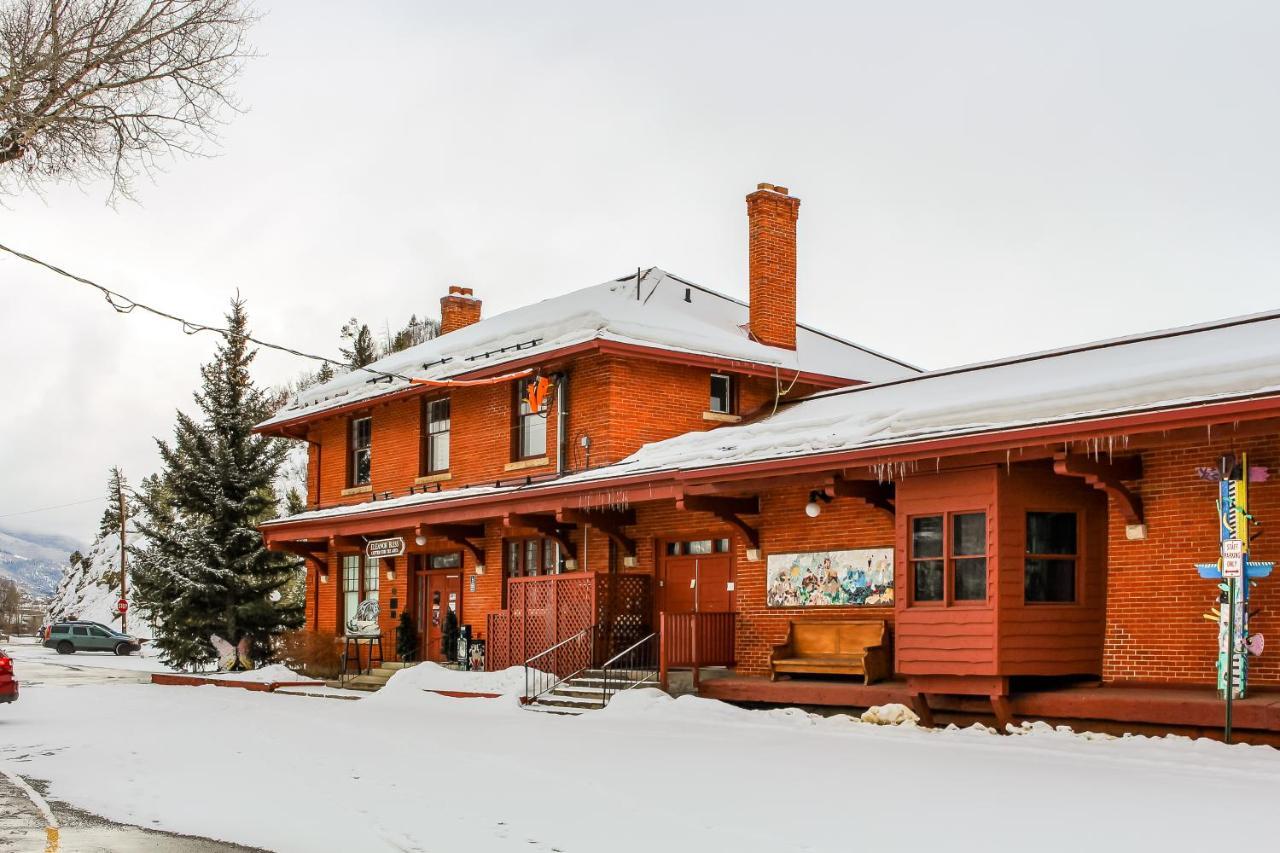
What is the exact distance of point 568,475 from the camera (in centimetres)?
2409

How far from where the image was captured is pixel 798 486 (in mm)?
19438

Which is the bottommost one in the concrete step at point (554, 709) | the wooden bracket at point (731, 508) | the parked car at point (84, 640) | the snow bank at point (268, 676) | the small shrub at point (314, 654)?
the parked car at point (84, 640)

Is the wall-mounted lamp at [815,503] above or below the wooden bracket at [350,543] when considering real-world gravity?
above

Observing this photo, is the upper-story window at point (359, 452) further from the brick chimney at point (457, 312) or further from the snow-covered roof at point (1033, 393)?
the snow-covered roof at point (1033, 393)

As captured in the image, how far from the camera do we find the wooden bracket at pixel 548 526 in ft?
77.2

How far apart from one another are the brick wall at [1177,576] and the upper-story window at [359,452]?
2019 centimetres

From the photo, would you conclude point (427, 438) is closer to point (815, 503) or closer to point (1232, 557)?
point (815, 503)

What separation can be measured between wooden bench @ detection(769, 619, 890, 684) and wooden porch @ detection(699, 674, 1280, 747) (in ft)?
0.80

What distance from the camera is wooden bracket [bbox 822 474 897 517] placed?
17812mm

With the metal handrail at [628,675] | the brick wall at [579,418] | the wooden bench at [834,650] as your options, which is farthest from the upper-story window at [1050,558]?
the brick wall at [579,418]

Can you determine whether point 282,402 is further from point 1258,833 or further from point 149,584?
point 1258,833

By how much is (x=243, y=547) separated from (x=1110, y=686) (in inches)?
1040

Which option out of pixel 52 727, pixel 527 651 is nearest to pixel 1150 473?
pixel 527 651

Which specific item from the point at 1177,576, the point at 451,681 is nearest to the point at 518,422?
the point at 451,681
